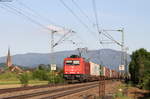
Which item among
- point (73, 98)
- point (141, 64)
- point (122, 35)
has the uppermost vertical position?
point (122, 35)

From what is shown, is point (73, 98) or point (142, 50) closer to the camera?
point (73, 98)

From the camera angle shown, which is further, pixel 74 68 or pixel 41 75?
pixel 41 75

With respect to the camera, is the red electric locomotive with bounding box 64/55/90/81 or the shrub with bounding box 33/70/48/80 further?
the shrub with bounding box 33/70/48/80

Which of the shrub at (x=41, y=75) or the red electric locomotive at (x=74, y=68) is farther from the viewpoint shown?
the shrub at (x=41, y=75)

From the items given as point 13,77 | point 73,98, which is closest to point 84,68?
point 73,98

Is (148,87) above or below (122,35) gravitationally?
below

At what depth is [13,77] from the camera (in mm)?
100062

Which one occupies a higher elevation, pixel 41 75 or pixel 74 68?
pixel 74 68

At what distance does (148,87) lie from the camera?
31.5m

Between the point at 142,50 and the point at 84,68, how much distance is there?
69.7 ft

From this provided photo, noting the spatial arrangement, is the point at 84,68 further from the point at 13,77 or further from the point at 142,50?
the point at 13,77

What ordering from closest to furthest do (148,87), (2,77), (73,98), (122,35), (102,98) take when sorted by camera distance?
(102,98), (73,98), (148,87), (122,35), (2,77)

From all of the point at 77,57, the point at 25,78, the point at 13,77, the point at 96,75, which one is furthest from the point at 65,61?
the point at 13,77

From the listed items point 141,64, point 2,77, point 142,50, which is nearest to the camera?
point 141,64
